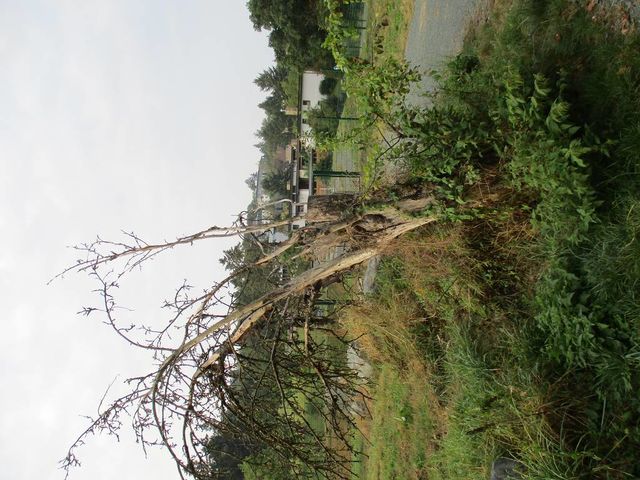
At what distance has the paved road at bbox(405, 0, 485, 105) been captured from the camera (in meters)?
7.42

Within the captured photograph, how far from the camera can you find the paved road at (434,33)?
7.42 m

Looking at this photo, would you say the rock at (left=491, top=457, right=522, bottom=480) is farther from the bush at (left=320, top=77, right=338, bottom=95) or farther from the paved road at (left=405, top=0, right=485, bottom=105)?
the bush at (left=320, top=77, right=338, bottom=95)

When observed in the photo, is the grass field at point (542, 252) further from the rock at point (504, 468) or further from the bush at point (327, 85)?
the bush at point (327, 85)

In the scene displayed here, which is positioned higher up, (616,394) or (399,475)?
(616,394)

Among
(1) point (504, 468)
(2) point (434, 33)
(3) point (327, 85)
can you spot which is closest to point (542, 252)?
(1) point (504, 468)

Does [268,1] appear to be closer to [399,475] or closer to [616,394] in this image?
[399,475]

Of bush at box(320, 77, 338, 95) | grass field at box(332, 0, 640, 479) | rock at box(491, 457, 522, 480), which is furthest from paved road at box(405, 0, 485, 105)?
bush at box(320, 77, 338, 95)

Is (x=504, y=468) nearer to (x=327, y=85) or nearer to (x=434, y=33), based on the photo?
(x=434, y=33)

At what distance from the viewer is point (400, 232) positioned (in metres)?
5.14

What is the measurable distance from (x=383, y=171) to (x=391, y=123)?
547 millimetres

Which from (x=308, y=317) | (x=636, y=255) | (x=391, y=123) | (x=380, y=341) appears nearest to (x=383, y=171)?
(x=391, y=123)

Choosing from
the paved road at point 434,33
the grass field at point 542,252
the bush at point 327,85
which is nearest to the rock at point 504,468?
the grass field at point 542,252

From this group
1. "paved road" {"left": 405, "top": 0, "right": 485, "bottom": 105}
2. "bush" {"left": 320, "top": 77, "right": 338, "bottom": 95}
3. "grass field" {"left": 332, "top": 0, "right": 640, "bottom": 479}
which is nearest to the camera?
"grass field" {"left": 332, "top": 0, "right": 640, "bottom": 479}

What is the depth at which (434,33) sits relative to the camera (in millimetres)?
9109
